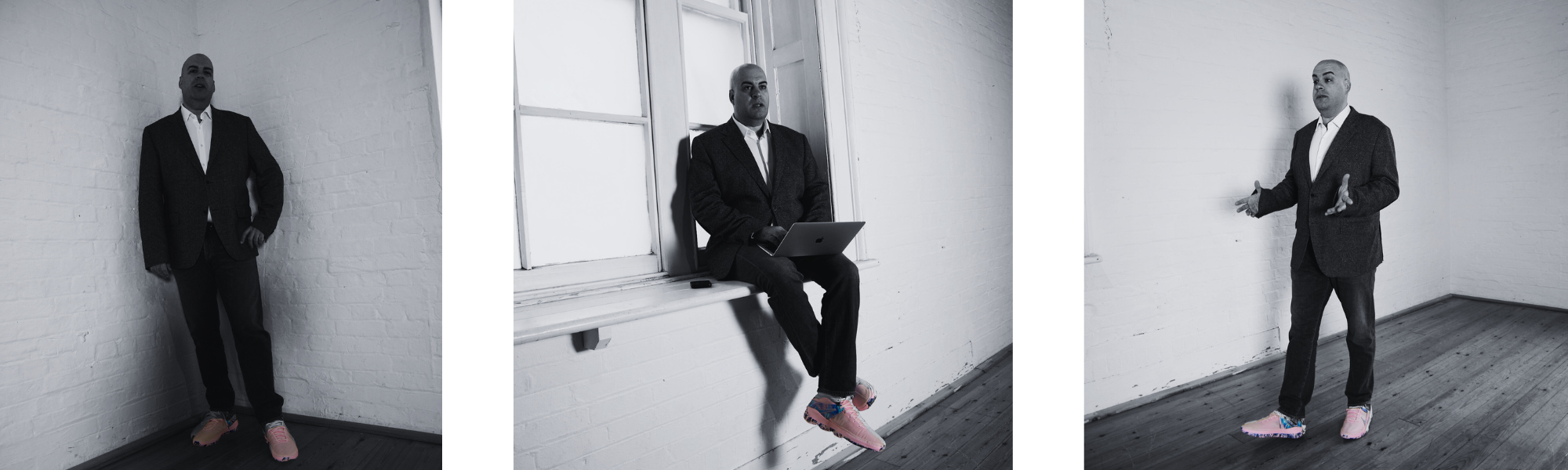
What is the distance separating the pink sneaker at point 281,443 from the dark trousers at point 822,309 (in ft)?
3.16

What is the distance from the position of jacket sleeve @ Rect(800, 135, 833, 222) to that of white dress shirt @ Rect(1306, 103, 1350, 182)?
4.61 feet

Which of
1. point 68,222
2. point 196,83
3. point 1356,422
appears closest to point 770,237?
point 196,83

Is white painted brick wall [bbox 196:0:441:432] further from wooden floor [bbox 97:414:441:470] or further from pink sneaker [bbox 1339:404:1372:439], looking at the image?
pink sneaker [bbox 1339:404:1372:439]

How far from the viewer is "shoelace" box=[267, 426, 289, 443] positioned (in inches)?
35.6

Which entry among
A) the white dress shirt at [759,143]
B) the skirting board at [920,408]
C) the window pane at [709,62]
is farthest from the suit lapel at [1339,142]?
the window pane at [709,62]

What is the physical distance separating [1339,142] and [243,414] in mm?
2729

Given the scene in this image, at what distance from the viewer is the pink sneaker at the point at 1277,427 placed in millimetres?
1367

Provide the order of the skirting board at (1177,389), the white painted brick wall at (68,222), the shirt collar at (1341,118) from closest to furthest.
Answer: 1. the white painted brick wall at (68,222)
2. the shirt collar at (1341,118)
3. the skirting board at (1177,389)

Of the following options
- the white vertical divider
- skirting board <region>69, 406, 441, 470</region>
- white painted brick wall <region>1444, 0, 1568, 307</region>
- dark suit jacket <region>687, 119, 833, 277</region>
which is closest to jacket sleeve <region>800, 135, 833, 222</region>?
dark suit jacket <region>687, 119, 833, 277</region>

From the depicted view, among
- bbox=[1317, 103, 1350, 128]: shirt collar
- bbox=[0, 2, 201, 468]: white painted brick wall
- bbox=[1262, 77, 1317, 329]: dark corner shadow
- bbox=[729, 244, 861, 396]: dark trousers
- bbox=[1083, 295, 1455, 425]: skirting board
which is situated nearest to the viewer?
bbox=[0, 2, 201, 468]: white painted brick wall

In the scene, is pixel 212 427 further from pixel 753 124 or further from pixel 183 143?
pixel 753 124

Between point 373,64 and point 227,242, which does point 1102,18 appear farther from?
point 227,242

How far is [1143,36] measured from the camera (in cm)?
157

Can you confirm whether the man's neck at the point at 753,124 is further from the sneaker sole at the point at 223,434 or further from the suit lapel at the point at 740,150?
the sneaker sole at the point at 223,434
